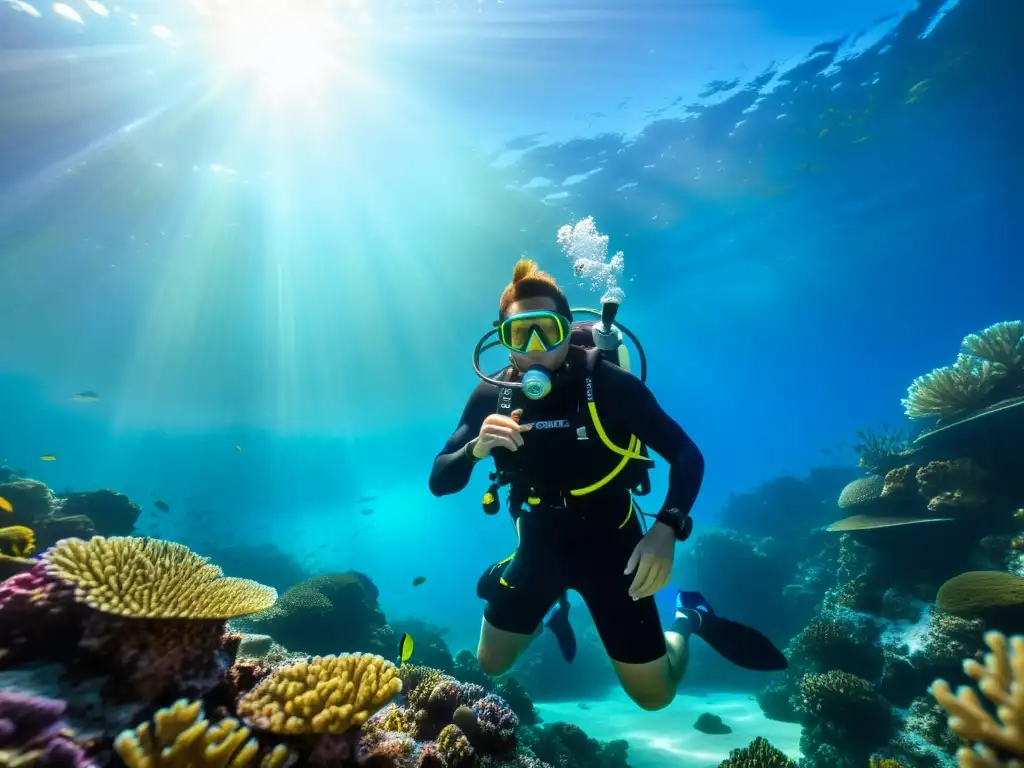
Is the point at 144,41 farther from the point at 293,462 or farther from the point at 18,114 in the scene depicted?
the point at 293,462

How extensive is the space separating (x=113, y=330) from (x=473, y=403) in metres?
35.2

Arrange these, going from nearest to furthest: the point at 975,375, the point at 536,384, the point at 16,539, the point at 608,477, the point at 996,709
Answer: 1. the point at 996,709
2. the point at 536,384
3. the point at 608,477
4. the point at 16,539
5. the point at 975,375

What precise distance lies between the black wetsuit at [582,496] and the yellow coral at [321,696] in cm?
A: 158

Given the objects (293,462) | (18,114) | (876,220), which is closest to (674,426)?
(18,114)

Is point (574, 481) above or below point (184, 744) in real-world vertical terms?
above

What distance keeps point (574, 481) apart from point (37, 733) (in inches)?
127

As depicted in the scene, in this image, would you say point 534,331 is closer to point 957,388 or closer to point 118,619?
point 118,619

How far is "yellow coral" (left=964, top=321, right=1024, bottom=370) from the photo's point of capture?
8.84 m

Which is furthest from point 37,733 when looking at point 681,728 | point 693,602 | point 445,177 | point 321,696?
point 445,177

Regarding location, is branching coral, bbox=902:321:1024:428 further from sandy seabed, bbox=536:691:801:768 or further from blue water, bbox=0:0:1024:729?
blue water, bbox=0:0:1024:729

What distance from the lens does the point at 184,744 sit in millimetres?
1784

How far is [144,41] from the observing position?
46.8 feet

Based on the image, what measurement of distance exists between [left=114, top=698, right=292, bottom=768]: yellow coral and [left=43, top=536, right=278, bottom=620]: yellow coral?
48cm

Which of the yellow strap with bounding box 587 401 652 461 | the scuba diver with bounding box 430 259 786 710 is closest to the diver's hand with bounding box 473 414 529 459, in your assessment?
the scuba diver with bounding box 430 259 786 710
